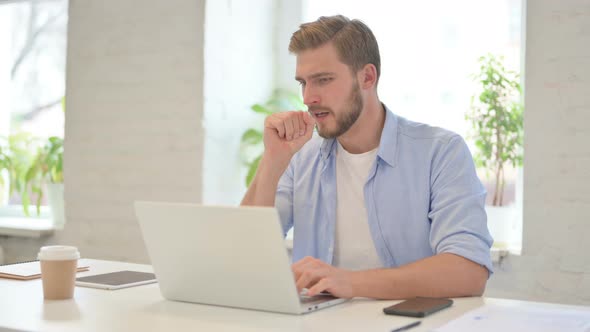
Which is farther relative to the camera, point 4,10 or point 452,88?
point 4,10

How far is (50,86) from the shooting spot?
4203 mm

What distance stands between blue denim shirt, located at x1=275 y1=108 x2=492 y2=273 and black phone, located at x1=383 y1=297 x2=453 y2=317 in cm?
23

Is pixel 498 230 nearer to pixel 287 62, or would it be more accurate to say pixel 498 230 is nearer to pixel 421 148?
pixel 421 148

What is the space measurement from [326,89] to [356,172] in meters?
0.26

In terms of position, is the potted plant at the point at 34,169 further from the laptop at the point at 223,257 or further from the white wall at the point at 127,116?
the laptop at the point at 223,257

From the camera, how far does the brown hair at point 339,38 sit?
2061mm

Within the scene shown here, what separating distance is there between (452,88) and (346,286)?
191 cm

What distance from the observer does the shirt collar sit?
6.56 ft

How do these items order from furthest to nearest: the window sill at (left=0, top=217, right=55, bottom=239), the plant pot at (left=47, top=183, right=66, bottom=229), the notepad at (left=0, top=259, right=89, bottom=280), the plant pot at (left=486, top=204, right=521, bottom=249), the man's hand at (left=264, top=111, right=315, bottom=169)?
1. the plant pot at (left=47, top=183, right=66, bottom=229)
2. the window sill at (left=0, top=217, right=55, bottom=239)
3. the plant pot at (left=486, top=204, right=521, bottom=249)
4. the man's hand at (left=264, top=111, right=315, bottom=169)
5. the notepad at (left=0, top=259, right=89, bottom=280)

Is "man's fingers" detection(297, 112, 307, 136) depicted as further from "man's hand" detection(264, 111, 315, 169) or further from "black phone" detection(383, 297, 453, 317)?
"black phone" detection(383, 297, 453, 317)

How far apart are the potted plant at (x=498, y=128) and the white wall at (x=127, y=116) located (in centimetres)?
124

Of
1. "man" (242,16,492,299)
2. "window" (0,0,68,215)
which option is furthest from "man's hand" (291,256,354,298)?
"window" (0,0,68,215)

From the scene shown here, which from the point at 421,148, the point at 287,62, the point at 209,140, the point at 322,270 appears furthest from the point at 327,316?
the point at 287,62

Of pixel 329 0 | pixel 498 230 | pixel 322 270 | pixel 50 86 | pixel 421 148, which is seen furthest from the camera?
pixel 50 86
